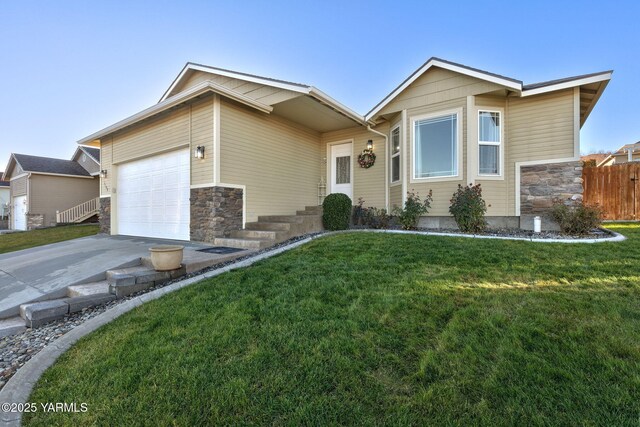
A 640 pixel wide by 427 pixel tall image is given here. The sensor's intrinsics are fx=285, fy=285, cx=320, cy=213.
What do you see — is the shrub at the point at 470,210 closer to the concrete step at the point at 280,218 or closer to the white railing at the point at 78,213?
the concrete step at the point at 280,218

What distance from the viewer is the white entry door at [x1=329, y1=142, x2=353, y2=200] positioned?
9863 millimetres

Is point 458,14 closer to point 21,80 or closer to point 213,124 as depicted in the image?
point 213,124

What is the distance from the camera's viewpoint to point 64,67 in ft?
35.7

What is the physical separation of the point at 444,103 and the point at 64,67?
13720mm

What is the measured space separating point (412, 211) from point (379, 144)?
291cm

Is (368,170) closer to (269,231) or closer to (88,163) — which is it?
(269,231)

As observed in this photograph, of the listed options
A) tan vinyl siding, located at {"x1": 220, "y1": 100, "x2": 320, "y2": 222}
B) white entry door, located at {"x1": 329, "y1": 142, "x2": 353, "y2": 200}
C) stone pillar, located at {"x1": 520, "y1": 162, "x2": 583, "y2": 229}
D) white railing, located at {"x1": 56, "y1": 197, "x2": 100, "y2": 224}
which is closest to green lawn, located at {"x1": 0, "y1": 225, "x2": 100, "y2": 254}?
white railing, located at {"x1": 56, "y1": 197, "x2": 100, "y2": 224}

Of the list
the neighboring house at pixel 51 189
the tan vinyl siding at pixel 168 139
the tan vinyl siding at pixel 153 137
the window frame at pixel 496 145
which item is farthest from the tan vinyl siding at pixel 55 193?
the window frame at pixel 496 145

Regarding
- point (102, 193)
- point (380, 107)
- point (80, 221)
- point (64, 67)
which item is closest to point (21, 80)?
point (64, 67)

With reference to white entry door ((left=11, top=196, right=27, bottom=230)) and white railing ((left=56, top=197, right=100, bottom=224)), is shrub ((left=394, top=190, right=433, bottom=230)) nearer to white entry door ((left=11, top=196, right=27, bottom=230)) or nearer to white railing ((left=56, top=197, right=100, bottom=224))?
white railing ((left=56, top=197, right=100, bottom=224))

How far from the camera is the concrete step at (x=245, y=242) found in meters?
6.29

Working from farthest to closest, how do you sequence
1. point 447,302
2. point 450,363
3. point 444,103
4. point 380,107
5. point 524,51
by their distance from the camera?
point 524,51 → point 380,107 → point 444,103 → point 447,302 → point 450,363

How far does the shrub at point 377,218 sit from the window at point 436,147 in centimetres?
138

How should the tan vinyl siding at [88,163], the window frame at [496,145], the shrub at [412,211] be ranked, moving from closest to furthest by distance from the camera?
the window frame at [496,145], the shrub at [412,211], the tan vinyl siding at [88,163]
